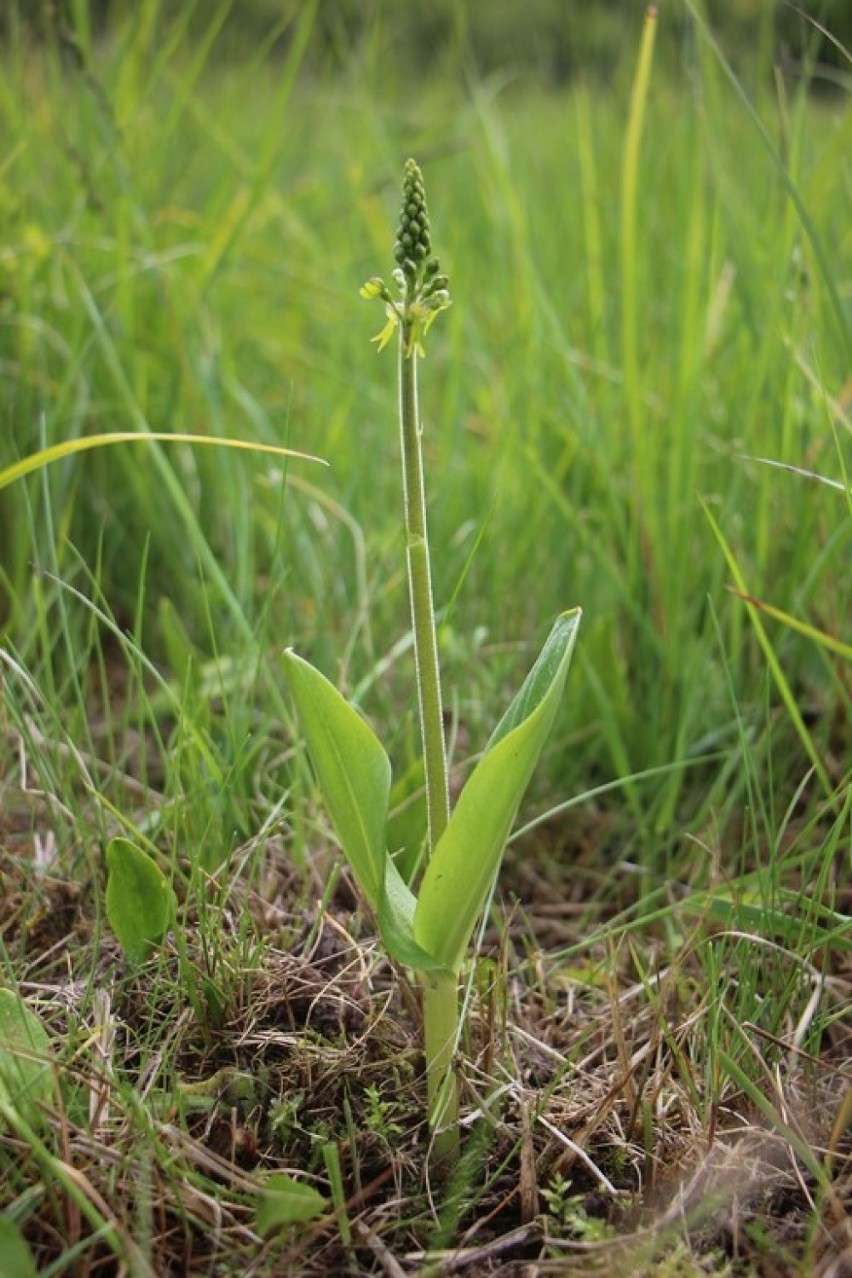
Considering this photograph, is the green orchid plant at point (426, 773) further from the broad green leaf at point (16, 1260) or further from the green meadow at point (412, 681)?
the broad green leaf at point (16, 1260)

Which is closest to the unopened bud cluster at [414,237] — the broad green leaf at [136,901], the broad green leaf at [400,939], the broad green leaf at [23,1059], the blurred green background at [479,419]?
the blurred green background at [479,419]

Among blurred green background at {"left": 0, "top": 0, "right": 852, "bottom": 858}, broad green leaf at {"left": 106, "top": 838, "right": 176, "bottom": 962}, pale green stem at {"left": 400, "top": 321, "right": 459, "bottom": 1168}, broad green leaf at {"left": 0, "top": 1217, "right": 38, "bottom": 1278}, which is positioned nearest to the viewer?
broad green leaf at {"left": 0, "top": 1217, "right": 38, "bottom": 1278}

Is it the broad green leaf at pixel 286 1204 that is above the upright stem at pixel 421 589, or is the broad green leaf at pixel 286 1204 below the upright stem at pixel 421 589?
below

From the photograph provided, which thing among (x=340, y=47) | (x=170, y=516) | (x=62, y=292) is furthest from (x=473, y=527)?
(x=340, y=47)

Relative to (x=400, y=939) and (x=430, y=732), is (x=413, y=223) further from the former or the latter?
(x=400, y=939)

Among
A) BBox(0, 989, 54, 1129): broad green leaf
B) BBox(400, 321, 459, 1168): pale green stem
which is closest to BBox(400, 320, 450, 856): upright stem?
BBox(400, 321, 459, 1168): pale green stem

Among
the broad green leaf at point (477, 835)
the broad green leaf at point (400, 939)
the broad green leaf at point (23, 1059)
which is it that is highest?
the broad green leaf at point (477, 835)

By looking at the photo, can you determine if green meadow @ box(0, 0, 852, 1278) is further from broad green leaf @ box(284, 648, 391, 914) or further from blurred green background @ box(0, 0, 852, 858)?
broad green leaf @ box(284, 648, 391, 914)

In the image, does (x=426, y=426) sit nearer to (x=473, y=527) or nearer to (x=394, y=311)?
(x=473, y=527)
